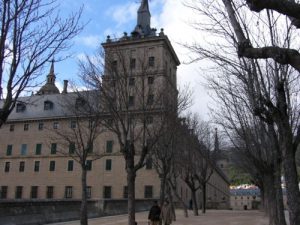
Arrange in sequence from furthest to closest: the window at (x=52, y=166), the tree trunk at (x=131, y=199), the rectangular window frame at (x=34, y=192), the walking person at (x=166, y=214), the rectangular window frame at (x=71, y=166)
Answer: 1. the window at (x=52, y=166)
2. the rectangular window frame at (x=34, y=192)
3. the rectangular window frame at (x=71, y=166)
4. the walking person at (x=166, y=214)
5. the tree trunk at (x=131, y=199)

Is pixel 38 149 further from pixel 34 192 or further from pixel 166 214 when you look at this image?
pixel 166 214

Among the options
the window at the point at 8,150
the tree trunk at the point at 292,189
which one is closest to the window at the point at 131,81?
the tree trunk at the point at 292,189

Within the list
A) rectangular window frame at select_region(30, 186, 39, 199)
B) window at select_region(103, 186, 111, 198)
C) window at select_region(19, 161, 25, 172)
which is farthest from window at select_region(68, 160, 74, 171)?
window at select_region(19, 161, 25, 172)

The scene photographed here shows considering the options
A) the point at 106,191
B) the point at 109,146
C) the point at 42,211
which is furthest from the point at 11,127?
the point at 42,211

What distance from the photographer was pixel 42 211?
2319 centimetres

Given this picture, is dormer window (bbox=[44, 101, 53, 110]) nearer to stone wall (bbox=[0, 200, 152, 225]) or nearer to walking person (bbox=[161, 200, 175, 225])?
stone wall (bbox=[0, 200, 152, 225])

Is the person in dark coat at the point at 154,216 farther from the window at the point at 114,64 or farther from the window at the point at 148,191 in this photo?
the window at the point at 148,191

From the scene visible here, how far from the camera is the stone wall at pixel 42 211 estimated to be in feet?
65.3

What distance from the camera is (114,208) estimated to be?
34938 millimetres

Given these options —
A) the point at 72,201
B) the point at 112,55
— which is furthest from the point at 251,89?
the point at 72,201

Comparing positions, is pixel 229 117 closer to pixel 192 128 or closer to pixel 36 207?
pixel 36 207

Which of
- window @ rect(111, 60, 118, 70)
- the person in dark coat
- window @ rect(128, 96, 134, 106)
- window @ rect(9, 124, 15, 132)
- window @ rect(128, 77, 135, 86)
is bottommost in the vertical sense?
the person in dark coat

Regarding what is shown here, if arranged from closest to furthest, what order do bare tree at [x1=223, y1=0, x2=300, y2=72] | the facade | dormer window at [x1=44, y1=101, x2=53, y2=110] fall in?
1. bare tree at [x1=223, y1=0, x2=300, y2=72]
2. the facade
3. dormer window at [x1=44, y1=101, x2=53, y2=110]

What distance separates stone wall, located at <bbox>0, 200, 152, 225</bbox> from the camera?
1989 centimetres
